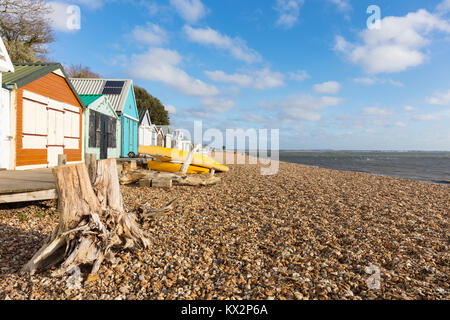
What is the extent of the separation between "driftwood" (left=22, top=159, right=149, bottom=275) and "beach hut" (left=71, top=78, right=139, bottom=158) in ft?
46.8

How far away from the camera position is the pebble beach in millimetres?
3025

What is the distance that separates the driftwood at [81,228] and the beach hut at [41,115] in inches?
172

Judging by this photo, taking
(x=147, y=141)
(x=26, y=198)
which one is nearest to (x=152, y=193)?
(x=26, y=198)

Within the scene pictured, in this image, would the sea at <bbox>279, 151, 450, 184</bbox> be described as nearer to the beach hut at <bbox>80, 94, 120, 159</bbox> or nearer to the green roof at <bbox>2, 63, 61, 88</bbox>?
the beach hut at <bbox>80, 94, 120, 159</bbox>

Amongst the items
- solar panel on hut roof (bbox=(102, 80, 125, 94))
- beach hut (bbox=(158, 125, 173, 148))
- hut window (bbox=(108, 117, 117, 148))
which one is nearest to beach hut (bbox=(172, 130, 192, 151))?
beach hut (bbox=(158, 125, 173, 148))

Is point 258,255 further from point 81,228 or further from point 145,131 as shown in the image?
point 145,131

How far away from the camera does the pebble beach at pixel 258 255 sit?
303cm

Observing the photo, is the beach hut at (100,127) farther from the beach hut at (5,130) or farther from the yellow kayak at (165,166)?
the beach hut at (5,130)

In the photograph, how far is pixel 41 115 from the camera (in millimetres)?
9398
